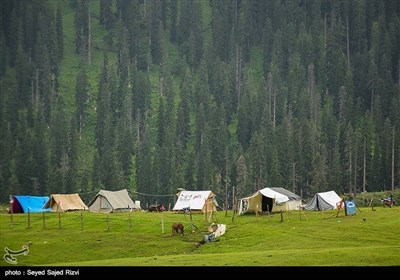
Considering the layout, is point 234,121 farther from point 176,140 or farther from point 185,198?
point 185,198

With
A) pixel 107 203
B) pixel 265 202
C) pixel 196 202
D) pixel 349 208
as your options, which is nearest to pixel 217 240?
pixel 349 208

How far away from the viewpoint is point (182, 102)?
193875mm

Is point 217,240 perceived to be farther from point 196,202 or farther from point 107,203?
point 107,203

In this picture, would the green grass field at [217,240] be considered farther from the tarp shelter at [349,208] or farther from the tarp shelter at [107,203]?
the tarp shelter at [107,203]

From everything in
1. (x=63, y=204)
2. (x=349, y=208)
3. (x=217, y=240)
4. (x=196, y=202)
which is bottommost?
(x=217, y=240)

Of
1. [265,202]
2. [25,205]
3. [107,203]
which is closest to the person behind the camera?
[265,202]

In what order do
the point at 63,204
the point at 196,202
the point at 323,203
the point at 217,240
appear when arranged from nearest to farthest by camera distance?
the point at 217,240, the point at 323,203, the point at 196,202, the point at 63,204

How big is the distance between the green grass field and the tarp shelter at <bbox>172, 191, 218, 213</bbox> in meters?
9.63

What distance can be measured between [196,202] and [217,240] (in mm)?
29835

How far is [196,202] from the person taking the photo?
9556 centimetres

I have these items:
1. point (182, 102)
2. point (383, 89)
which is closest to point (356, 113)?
point (383, 89)

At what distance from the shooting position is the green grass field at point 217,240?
49.3 metres

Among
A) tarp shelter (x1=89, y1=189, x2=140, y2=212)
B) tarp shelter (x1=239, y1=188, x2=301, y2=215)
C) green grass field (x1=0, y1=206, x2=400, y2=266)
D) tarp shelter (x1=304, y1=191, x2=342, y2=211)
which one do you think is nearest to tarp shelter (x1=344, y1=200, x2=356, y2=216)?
green grass field (x1=0, y1=206, x2=400, y2=266)
